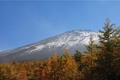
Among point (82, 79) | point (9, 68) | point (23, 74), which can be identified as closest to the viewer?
point (82, 79)

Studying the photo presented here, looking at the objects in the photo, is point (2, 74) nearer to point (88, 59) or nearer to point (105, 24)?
point (88, 59)

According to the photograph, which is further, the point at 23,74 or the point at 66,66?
the point at 23,74

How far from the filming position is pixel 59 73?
178ft

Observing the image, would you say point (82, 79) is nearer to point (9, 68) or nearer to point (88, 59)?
point (88, 59)

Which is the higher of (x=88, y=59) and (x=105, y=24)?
(x=105, y=24)

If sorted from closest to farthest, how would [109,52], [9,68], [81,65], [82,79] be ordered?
[109,52], [82,79], [81,65], [9,68]

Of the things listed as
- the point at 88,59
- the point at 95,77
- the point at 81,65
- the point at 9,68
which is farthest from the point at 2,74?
the point at 95,77

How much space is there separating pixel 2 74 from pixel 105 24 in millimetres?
50231

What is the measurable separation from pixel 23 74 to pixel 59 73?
3692cm

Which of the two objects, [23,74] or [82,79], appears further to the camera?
[23,74]

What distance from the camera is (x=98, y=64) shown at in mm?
37875

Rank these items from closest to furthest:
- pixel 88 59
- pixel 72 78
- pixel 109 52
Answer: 1. pixel 109 52
2. pixel 88 59
3. pixel 72 78

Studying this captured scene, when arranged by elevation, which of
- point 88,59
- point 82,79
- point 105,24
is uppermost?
point 105,24

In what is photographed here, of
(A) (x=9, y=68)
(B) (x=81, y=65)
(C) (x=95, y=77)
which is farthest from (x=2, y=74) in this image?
(C) (x=95, y=77)
